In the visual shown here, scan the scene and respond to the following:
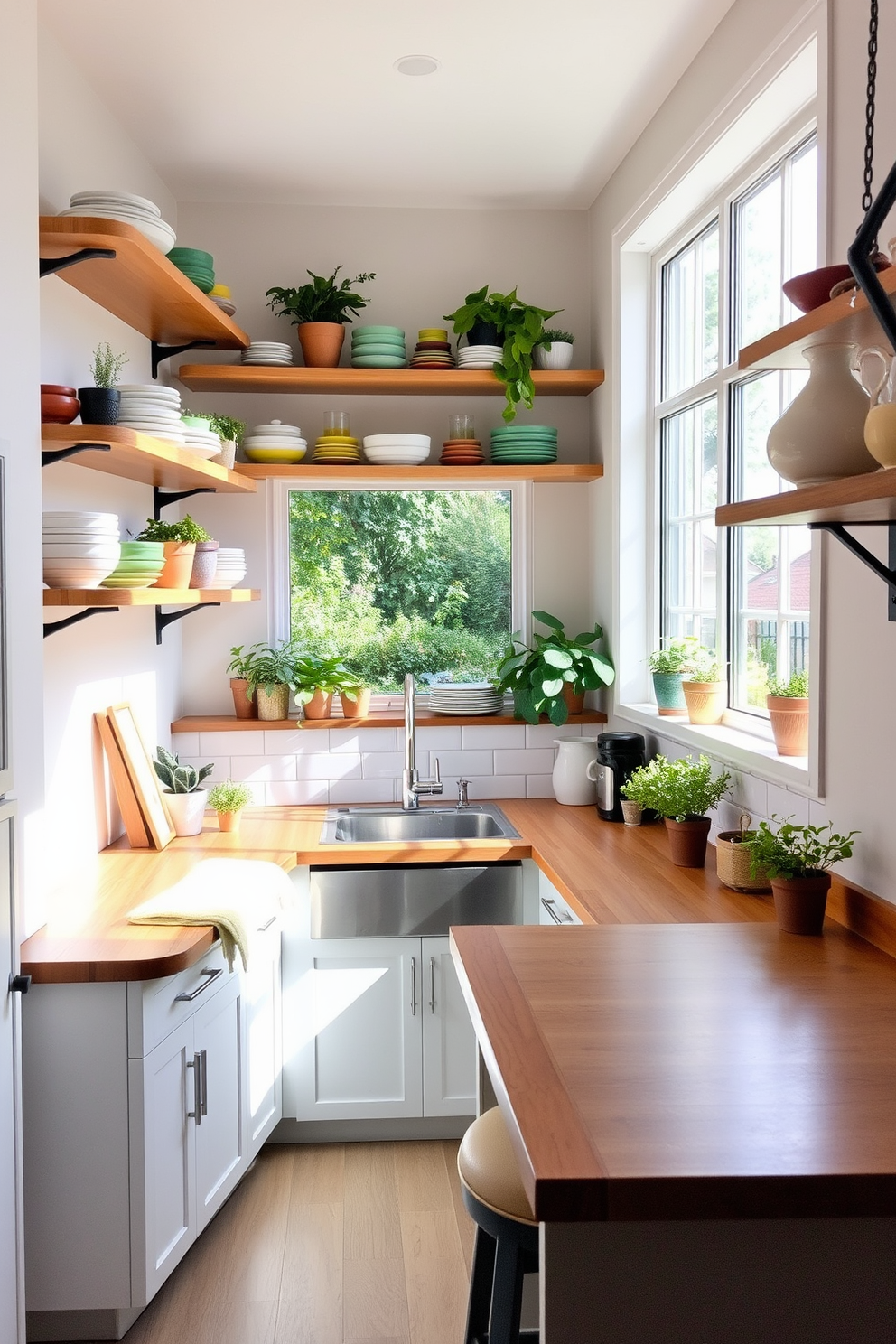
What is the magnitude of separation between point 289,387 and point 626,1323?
325 centimetres

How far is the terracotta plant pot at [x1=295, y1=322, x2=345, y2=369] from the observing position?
374 centimetres

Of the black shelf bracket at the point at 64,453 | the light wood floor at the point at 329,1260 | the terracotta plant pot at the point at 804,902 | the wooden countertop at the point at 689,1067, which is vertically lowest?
the light wood floor at the point at 329,1260

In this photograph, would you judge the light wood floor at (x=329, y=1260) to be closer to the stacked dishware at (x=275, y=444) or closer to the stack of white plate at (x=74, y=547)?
the stack of white plate at (x=74, y=547)

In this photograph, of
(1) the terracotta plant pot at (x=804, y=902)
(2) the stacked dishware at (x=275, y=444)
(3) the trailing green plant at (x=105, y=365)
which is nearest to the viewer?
(1) the terracotta plant pot at (x=804, y=902)

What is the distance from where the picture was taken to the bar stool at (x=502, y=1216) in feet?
5.22

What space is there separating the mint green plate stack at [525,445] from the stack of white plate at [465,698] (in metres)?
0.78

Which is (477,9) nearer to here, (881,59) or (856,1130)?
(881,59)

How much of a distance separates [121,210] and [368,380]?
1.27m

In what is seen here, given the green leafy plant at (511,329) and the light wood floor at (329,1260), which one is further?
the green leafy plant at (511,329)

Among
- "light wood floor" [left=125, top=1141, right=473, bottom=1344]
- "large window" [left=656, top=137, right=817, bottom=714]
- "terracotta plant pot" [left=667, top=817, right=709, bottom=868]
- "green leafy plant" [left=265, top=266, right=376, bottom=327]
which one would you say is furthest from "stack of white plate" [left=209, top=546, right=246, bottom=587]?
"light wood floor" [left=125, top=1141, right=473, bottom=1344]

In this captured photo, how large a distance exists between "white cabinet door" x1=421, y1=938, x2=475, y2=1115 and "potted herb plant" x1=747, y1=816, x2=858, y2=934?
123 centimetres

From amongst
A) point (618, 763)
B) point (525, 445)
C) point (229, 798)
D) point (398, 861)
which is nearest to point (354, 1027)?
point (398, 861)

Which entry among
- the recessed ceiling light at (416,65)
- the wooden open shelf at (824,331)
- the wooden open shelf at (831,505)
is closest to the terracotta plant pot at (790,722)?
the wooden open shelf at (831,505)

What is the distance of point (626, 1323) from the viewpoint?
47.7 inches
